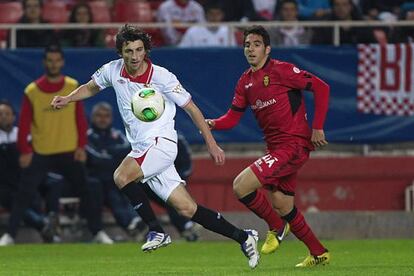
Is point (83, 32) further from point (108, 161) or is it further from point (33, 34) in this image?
point (108, 161)

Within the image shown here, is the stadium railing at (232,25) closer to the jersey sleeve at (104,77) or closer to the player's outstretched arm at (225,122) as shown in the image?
the player's outstretched arm at (225,122)

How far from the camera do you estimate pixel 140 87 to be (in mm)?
12203

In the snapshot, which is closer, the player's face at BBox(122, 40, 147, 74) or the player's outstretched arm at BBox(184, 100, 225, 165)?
the player's outstretched arm at BBox(184, 100, 225, 165)

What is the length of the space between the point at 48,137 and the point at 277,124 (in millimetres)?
5438

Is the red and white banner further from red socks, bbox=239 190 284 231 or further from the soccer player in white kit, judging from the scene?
the soccer player in white kit

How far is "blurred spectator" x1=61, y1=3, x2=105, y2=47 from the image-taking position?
19.0 m

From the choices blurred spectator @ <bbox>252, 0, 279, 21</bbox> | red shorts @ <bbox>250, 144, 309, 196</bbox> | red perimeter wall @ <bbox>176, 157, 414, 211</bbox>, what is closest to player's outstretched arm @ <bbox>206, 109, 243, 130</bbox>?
red shorts @ <bbox>250, 144, 309, 196</bbox>

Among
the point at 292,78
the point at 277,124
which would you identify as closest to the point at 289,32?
the point at 292,78

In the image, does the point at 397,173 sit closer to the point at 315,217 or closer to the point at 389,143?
the point at 389,143

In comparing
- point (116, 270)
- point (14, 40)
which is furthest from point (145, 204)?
point (14, 40)

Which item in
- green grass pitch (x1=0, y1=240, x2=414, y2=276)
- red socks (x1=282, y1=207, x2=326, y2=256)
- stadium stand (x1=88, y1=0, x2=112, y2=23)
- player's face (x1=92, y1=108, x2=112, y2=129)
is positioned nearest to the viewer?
green grass pitch (x1=0, y1=240, x2=414, y2=276)

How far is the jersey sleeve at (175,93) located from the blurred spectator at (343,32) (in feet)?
24.8

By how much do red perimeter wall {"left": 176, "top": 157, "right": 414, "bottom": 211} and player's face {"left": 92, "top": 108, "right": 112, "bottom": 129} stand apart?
1466 millimetres

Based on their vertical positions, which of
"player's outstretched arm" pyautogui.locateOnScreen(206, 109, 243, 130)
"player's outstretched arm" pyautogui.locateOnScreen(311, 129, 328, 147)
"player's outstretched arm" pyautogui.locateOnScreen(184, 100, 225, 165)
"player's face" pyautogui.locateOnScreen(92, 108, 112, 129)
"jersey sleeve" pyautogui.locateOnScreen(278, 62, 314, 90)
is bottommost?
"player's face" pyautogui.locateOnScreen(92, 108, 112, 129)
